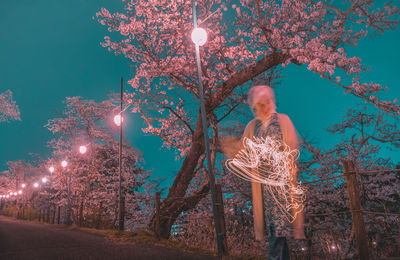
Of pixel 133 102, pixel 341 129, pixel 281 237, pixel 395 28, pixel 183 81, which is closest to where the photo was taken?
pixel 281 237

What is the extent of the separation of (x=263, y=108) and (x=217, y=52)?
33.7 feet

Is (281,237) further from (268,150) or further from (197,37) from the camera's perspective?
(197,37)

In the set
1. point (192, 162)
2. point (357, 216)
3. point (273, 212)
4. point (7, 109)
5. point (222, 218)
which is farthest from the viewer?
point (7, 109)

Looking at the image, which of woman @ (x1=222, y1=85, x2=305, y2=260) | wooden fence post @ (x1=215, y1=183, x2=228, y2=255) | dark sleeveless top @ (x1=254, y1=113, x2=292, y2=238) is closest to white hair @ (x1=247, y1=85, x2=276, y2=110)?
woman @ (x1=222, y1=85, x2=305, y2=260)

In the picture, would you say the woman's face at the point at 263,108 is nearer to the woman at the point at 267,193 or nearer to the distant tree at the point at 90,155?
the woman at the point at 267,193

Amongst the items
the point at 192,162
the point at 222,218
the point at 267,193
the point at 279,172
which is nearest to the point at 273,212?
the point at 267,193

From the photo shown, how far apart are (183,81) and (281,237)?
11.8 metres

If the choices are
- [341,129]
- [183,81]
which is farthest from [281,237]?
[341,129]

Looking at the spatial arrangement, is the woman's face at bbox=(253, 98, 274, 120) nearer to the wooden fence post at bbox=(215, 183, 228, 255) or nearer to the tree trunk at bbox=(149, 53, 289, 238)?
the wooden fence post at bbox=(215, 183, 228, 255)

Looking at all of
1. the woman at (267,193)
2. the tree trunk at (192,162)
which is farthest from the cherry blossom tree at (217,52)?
the woman at (267,193)

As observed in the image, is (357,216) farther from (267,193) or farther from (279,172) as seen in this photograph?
(279,172)

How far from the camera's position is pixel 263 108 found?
12.8 feet

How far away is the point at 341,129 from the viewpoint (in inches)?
698

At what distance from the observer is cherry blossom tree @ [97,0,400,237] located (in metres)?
9.70
